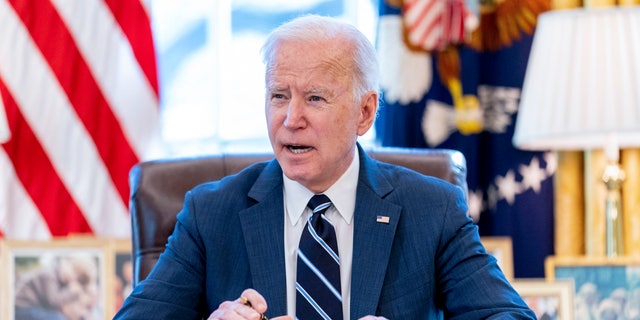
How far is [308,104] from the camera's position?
6.93ft

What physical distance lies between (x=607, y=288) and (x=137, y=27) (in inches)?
71.9

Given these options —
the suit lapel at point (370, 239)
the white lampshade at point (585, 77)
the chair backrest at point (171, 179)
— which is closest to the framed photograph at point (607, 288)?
the white lampshade at point (585, 77)

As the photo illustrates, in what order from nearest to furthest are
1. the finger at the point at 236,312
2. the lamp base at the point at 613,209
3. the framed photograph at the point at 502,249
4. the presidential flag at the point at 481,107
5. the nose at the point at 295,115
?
the finger at the point at 236,312
the nose at the point at 295,115
the lamp base at the point at 613,209
the framed photograph at the point at 502,249
the presidential flag at the point at 481,107

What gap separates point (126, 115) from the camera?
351 cm

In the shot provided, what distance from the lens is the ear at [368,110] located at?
224 cm

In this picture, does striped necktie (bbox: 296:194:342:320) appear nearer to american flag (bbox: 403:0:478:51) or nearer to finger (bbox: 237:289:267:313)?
finger (bbox: 237:289:267:313)

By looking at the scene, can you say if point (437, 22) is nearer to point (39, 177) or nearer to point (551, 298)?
point (551, 298)

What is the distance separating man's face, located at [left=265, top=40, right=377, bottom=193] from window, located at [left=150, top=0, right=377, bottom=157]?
148cm

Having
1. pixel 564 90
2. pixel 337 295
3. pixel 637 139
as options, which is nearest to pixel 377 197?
pixel 337 295

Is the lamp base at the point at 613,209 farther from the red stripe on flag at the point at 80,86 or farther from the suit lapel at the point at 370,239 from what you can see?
the red stripe on flag at the point at 80,86

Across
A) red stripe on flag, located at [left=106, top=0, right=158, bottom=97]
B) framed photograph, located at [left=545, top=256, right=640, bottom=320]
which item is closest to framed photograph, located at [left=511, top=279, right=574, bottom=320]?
framed photograph, located at [left=545, top=256, right=640, bottom=320]

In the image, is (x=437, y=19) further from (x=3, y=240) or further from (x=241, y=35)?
(x=3, y=240)

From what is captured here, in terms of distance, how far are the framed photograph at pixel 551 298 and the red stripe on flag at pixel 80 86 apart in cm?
144

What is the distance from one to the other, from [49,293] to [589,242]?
6.14 ft
